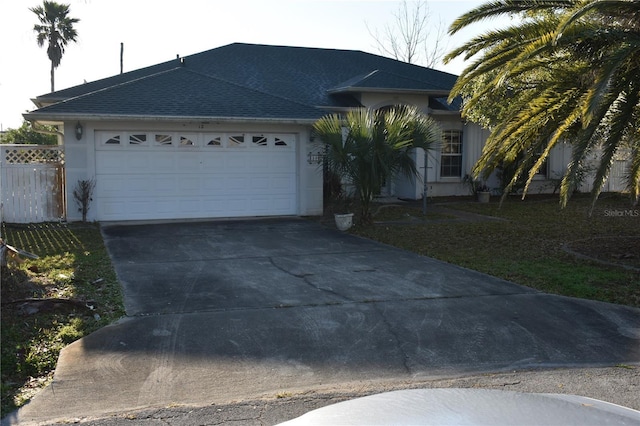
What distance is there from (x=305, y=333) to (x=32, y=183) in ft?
34.7

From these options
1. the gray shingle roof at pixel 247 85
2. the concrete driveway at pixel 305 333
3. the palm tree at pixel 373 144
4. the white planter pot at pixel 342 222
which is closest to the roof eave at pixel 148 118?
the gray shingle roof at pixel 247 85

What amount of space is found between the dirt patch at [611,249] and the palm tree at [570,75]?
117 centimetres

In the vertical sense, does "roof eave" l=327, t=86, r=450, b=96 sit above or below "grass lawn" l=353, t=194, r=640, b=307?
above

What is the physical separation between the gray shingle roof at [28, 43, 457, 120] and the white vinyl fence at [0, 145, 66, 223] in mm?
1434

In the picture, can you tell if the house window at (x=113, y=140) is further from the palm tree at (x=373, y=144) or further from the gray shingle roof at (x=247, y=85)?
the palm tree at (x=373, y=144)

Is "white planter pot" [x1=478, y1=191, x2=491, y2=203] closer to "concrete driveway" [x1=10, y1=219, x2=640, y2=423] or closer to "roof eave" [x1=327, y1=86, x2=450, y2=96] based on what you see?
"roof eave" [x1=327, y1=86, x2=450, y2=96]

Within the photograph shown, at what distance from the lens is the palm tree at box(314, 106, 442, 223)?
13281mm

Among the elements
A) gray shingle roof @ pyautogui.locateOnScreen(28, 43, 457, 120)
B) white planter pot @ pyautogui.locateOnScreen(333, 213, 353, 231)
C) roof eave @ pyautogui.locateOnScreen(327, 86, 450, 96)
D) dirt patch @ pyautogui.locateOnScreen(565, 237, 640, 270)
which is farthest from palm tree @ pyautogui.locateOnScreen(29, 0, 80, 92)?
dirt patch @ pyautogui.locateOnScreen(565, 237, 640, 270)

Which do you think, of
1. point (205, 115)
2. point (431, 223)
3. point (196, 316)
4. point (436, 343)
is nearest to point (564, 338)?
point (436, 343)

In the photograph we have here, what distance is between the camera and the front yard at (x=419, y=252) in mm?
6125

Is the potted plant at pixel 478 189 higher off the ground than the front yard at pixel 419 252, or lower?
higher

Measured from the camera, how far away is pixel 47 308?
273 inches

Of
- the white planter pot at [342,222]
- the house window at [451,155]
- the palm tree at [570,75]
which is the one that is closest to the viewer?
the palm tree at [570,75]

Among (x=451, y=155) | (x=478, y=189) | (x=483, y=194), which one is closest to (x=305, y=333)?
(x=483, y=194)
